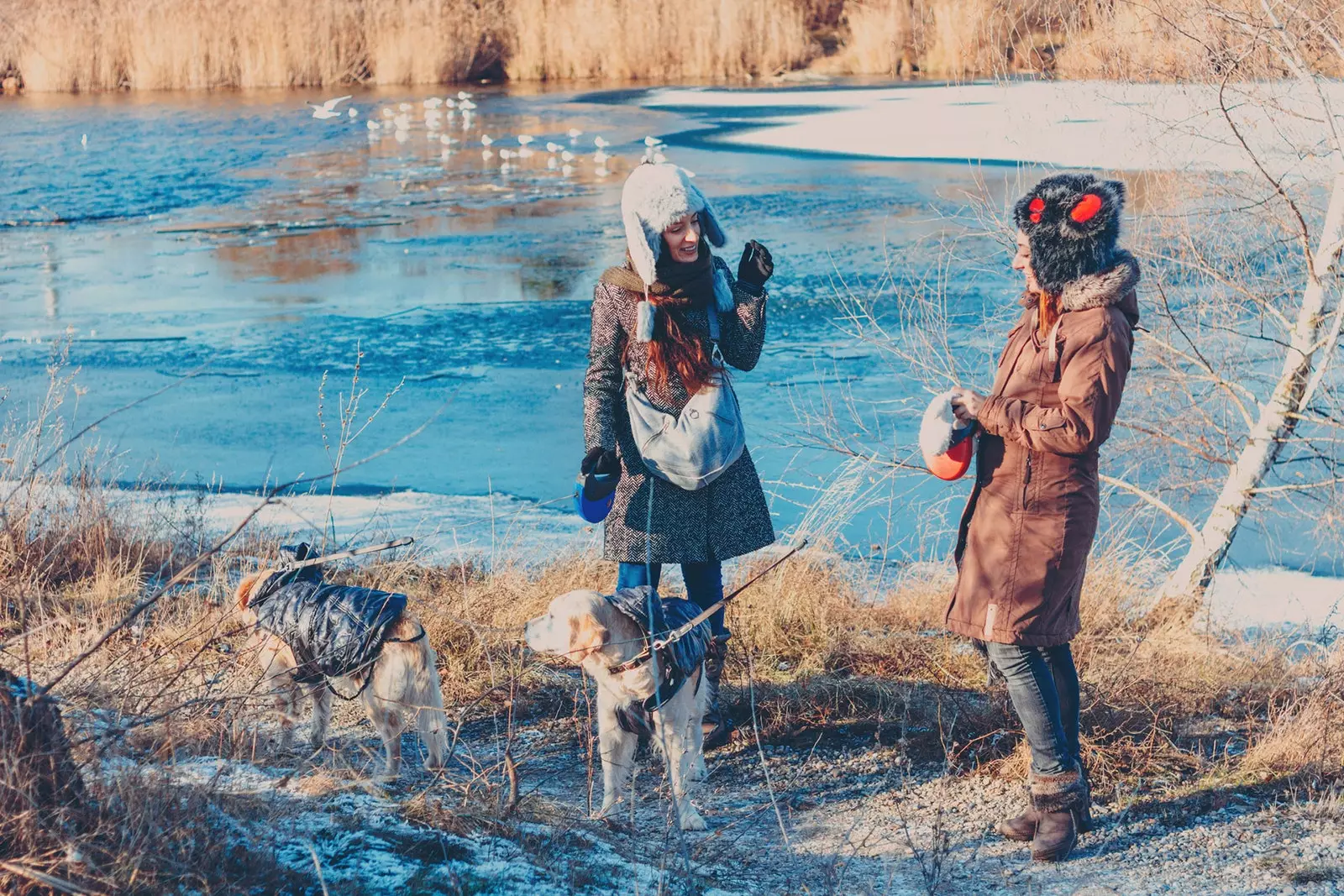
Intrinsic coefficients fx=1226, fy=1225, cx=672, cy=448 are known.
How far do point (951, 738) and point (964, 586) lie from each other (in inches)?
36.6

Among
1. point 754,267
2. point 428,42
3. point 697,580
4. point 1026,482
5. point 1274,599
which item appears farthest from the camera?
point 428,42

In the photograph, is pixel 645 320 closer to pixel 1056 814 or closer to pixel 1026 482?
pixel 1026 482

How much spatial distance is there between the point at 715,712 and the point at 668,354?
4.18 feet

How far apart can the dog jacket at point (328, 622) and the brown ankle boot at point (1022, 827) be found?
72.8 inches

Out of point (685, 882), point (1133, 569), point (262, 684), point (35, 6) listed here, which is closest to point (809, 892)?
point (685, 882)

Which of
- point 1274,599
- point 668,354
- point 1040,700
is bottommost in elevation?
point 1274,599

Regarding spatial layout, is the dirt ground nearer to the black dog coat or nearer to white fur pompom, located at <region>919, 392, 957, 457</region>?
the black dog coat

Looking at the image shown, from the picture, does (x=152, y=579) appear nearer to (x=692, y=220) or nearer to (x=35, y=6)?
(x=692, y=220)

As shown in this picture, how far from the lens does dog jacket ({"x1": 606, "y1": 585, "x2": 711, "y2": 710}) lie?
347cm

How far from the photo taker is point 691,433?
12.1ft

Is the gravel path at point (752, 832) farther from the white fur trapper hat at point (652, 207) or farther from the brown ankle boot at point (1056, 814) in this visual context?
the white fur trapper hat at point (652, 207)

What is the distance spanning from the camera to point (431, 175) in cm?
1738

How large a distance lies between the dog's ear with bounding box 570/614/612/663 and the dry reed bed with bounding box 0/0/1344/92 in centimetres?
2201

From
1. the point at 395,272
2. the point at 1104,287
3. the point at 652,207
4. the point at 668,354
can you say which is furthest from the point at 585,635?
the point at 395,272
